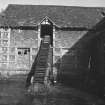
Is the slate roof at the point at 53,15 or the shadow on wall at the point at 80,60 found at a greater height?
the slate roof at the point at 53,15

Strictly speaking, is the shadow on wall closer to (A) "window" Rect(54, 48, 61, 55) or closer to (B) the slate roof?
(A) "window" Rect(54, 48, 61, 55)

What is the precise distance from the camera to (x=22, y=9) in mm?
21500

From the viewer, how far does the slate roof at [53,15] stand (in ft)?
62.8

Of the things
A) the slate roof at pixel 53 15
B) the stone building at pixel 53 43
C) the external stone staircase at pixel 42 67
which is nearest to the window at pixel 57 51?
the stone building at pixel 53 43

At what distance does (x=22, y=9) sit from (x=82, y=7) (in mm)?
7584

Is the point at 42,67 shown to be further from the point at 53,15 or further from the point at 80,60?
the point at 53,15

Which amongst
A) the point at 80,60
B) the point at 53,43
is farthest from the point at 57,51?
the point at 80,60

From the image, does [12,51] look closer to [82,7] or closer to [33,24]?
[33,24]

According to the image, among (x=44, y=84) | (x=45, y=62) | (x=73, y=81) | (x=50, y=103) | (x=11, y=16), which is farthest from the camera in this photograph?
(x=11, y=16)

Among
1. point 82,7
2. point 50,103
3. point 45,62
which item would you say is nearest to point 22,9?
point 82,7

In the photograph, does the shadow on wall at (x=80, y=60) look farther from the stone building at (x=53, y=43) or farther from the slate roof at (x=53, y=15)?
the slate roof at (x=53, y=15)

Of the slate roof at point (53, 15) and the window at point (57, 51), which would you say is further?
the slate roof at point (53, 15)

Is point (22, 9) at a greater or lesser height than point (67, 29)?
greater

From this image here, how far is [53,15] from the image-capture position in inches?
813
